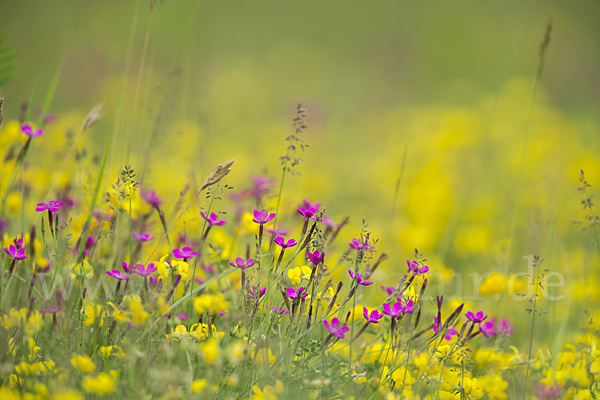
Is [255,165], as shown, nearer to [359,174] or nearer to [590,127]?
[359,174]

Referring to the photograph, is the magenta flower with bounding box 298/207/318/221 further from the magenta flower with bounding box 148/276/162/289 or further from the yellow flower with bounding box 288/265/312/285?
the magenta flower with bounding box 148/276/162/289

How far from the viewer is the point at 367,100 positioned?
5891mm

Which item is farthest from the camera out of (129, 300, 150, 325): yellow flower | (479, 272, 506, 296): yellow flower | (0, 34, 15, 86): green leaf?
(0, 34, 15, 86): green leaf

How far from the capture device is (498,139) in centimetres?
408

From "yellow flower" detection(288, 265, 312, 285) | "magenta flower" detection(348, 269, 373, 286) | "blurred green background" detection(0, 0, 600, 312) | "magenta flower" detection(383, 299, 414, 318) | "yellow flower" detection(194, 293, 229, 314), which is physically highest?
"blurred green background" detection(0, 0, 600, 312)

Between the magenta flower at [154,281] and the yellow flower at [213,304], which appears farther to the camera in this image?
the magenta flower at [154,281]

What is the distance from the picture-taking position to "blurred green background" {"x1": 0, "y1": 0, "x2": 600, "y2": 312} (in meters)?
2.43

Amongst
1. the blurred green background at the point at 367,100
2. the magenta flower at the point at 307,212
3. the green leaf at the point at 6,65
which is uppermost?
the blurred green background at the point at 367,100

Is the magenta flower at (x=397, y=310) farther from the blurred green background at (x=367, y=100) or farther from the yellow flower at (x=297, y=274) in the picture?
the blurred green background at (x=367, y=100)

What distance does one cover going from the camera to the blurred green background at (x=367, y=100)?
2434 millimetres

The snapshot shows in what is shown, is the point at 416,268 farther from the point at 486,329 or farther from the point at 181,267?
the point at 181,267

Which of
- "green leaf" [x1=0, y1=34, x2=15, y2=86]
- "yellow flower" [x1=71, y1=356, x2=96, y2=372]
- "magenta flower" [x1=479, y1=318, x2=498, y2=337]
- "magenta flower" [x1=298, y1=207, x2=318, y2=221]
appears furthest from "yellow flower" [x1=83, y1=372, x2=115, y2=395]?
"green leaf" [x1=0, y1=34, x2=15, y2=86]

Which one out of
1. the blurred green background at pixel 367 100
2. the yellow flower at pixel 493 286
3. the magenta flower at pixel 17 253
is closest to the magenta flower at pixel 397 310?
the blurred green background at pixel 367 100

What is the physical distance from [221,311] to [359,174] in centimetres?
318
